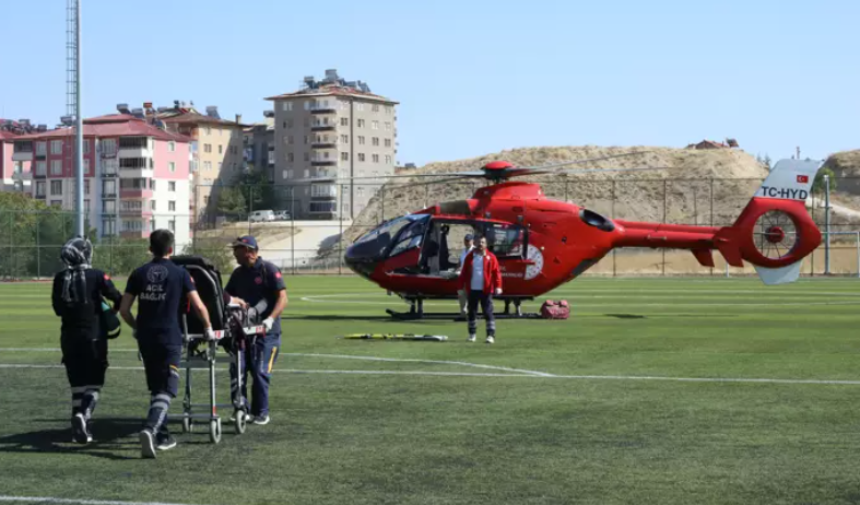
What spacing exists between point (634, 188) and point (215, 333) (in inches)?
3998

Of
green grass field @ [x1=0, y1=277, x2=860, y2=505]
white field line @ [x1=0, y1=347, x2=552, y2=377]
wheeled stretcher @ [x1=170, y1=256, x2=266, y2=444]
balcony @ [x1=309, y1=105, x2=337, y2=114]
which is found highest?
balcony @ [x1=309, y1=105, x2=337, y2=114]

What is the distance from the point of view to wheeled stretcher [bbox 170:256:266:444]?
1123cm

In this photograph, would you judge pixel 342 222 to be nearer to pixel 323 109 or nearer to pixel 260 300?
pixel 323 109

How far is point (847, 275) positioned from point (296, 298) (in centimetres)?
3698

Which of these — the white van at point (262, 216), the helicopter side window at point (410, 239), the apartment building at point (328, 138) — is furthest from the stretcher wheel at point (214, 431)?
the apartment building at point (328, 138)

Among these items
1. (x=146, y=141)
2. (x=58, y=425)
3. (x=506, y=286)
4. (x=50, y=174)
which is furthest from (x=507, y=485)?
(x=50, y=174)

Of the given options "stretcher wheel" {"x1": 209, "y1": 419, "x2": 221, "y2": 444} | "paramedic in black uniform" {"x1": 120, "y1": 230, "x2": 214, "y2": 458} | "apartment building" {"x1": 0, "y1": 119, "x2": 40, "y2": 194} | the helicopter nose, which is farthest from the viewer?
"apartment building" {"x1": 0, "y1": 119, "x2": 40, "y2": 194}

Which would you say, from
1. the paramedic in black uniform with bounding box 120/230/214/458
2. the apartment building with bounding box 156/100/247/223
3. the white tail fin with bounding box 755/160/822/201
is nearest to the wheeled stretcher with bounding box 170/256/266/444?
the paramedic in black uniform with bounding box 120/230/214/458

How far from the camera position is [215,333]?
11.2 meters

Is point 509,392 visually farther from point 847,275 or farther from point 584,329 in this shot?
point 847,275

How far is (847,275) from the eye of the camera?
214ft

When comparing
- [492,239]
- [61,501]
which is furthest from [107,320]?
[492,239]

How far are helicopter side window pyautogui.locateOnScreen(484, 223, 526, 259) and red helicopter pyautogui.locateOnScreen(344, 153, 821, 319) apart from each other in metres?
0.02

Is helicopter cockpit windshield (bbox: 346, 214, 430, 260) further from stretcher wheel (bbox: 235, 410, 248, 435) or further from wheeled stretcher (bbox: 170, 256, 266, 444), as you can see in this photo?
stretcher wheel (bbox: 235, 410, 248, 435)
